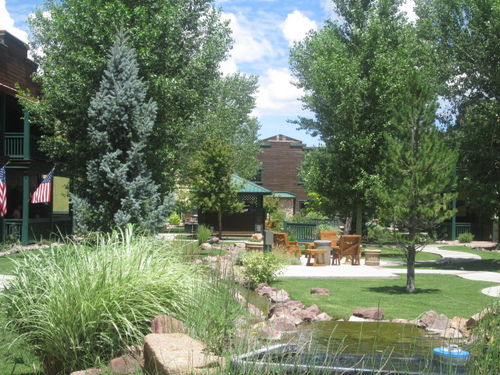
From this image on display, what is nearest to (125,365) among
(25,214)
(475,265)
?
(475,265)

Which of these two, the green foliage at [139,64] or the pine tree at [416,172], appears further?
the green foliage at [139,64]

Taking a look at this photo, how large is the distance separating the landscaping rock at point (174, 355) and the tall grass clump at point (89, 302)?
1.65 feet

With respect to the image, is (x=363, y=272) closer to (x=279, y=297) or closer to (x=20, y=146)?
(x=279, y=297)

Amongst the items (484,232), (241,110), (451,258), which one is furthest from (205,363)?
(241,110)

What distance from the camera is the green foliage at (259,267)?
1245 cm

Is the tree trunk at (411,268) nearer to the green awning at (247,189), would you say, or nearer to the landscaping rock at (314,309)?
the landscaping rock at (314,309)

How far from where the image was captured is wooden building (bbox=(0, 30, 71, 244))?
21828mm

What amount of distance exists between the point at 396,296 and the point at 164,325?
694 cm

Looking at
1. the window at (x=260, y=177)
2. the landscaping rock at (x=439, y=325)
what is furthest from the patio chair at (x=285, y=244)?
the window at (x=260, y=177)

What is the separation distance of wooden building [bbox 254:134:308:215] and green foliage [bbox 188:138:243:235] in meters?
20.3

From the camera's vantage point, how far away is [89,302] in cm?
554

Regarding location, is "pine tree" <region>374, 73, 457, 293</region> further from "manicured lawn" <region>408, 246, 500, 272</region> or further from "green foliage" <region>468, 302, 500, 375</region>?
"green foliage" <region>468, 302, 500, 375</region>

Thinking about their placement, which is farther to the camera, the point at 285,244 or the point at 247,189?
the point at 247,189

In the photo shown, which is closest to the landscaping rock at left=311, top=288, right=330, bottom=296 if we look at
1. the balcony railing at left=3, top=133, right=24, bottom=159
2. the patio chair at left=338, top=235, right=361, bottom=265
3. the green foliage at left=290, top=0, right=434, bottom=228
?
the patio chair at left=338, top=235, right=361, bottom=265
